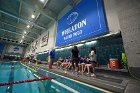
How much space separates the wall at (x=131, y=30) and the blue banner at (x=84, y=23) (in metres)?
1.70

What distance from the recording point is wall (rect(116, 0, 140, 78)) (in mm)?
3281

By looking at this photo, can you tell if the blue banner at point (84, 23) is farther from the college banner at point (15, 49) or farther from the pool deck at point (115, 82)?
the college banner at point (15, 49)

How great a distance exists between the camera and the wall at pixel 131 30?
3.28 metres

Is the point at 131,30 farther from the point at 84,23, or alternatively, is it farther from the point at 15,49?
the point at 15,49

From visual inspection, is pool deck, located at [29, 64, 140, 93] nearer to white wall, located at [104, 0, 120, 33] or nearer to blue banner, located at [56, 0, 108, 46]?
white wall, located at [104, 0, 120, 33]

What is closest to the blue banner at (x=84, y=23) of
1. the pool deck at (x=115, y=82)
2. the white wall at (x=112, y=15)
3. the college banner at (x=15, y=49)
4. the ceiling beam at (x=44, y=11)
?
the white wall at (x=112, y=15)

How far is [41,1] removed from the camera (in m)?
10.3

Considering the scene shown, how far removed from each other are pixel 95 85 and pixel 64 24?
8308 mm

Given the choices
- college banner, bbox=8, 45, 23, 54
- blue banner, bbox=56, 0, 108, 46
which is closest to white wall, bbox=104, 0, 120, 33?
blue banner, bbox=56, 0, 108, 46

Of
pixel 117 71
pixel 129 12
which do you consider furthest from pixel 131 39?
pixel 117 71

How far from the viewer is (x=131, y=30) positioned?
3.55 meters

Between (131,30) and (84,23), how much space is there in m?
4.11

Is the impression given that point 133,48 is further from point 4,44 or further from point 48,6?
point 4,44

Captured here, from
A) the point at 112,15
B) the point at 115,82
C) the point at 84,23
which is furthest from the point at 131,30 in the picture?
the point at 84,23
